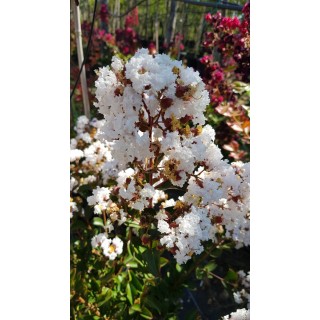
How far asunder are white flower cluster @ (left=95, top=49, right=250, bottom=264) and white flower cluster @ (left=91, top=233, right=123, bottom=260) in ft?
0.97

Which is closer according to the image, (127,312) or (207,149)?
(207,149)

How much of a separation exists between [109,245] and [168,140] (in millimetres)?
548

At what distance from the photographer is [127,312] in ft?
4.21

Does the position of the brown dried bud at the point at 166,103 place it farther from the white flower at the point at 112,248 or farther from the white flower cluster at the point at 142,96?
the white flower at the point at 112,248

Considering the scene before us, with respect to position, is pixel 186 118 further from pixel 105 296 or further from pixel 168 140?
pixel 105 296

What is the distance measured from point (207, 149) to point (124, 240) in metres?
0.58

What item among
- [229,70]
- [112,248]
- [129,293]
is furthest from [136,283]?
[229,70]

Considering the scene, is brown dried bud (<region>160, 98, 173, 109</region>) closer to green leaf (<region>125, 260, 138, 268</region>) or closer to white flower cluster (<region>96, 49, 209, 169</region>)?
white flower cluster (<region>96, 49, 209, 169</region>)

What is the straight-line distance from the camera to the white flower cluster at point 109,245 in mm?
1171

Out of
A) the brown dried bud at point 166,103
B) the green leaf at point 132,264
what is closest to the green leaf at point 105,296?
the green leaf at point 132,264

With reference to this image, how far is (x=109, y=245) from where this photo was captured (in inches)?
47.3
